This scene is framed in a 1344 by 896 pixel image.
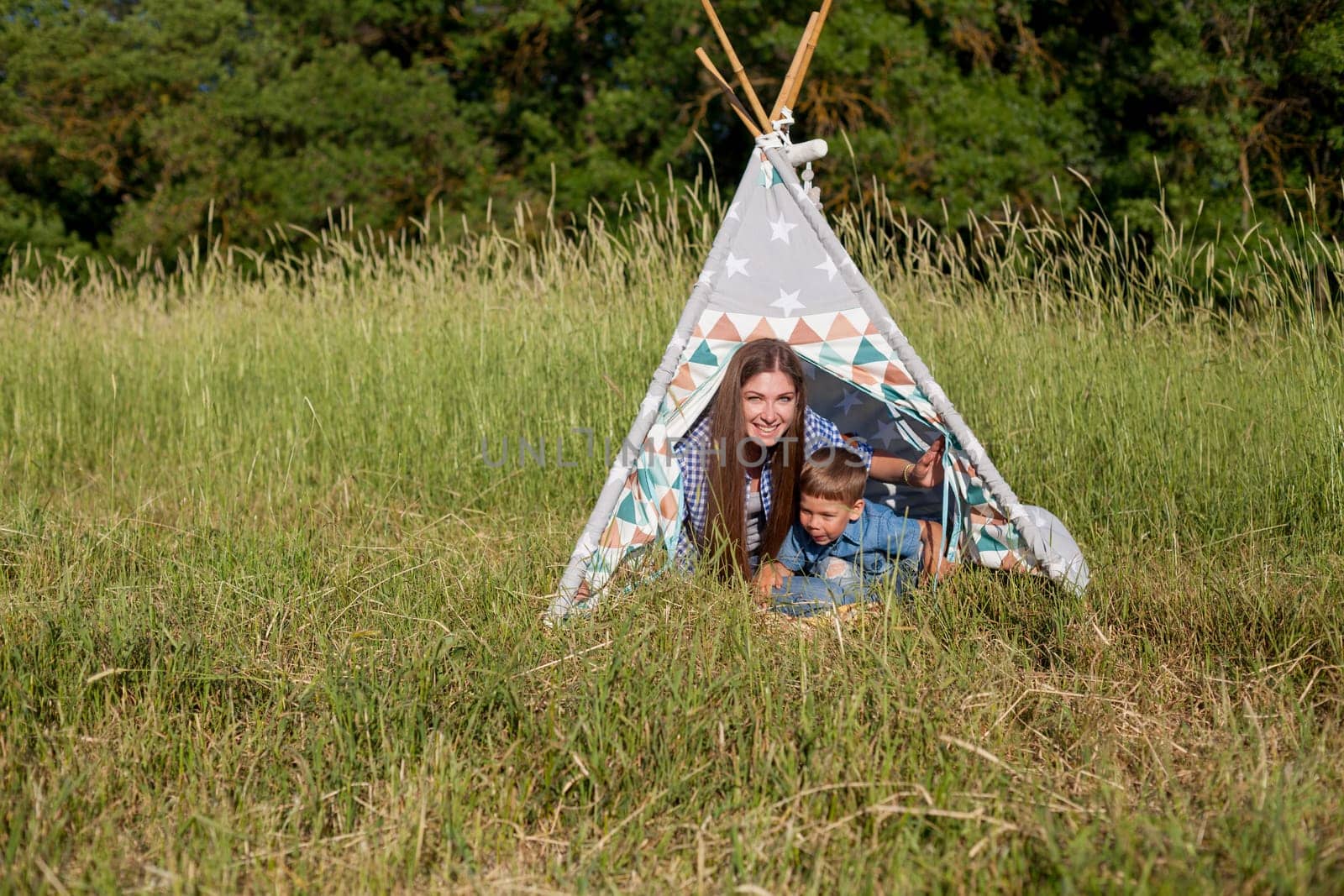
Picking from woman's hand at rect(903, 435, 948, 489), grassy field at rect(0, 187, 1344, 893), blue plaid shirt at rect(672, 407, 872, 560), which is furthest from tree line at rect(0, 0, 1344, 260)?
blue plaid shirt at rect(672, 407, 872, 560)

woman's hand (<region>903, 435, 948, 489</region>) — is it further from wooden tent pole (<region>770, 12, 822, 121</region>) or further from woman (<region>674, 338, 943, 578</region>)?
wooden tent pole (<region>770, 12, 822, 121</region>)

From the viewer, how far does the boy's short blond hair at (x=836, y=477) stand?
2.79 meters

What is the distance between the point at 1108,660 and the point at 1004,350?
171 cm

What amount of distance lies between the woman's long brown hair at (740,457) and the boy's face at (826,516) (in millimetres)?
55

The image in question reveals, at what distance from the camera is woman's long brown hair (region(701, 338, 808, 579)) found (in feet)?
9.27

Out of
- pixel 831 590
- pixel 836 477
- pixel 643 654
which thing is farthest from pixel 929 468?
pixel 643 654

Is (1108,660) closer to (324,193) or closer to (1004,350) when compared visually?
(1004,350)

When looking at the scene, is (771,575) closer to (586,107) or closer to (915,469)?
(915,469)

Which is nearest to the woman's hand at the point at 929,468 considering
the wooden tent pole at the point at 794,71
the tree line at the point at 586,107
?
the wooden tent pole at the point at 794,71

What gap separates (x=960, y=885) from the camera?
1.57 metres

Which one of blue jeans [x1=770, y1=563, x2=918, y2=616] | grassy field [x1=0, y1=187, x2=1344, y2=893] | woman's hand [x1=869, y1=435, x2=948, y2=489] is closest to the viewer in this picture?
grassy field [x1=0, y1=187, x2=1344, y2=893]

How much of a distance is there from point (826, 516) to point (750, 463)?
25 cm

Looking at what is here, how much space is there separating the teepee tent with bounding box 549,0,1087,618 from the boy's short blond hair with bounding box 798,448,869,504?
197mm

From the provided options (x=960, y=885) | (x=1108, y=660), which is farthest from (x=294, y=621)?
(x=1108, y=660)
